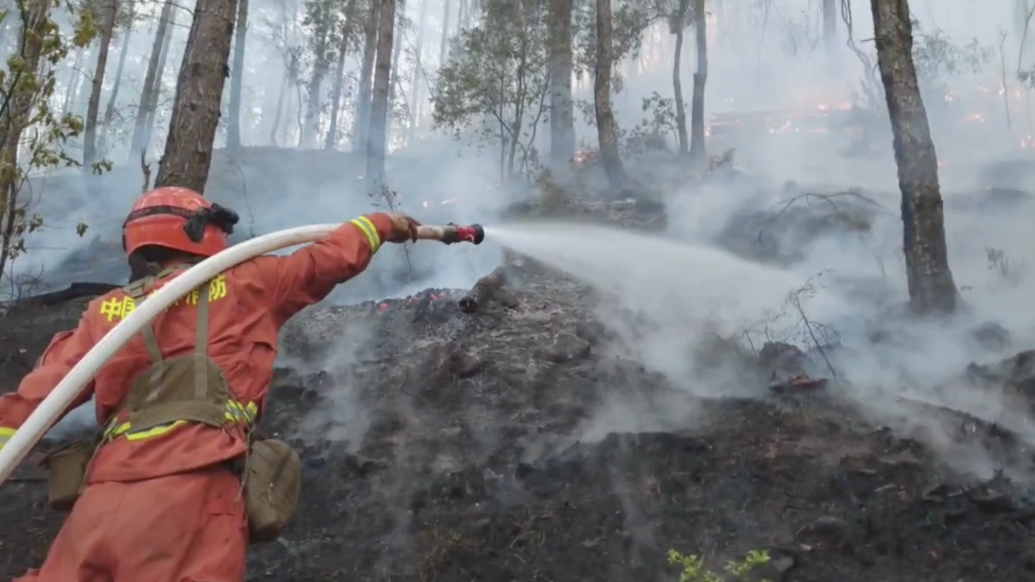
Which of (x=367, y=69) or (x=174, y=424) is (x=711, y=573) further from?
(x=367, y=69)

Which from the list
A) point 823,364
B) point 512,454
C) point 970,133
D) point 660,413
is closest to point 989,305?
point 823,364

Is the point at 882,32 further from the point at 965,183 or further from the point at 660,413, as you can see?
the point at 965,183

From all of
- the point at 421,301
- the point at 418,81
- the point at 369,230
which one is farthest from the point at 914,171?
the point at 418,81

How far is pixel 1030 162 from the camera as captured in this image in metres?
18.0

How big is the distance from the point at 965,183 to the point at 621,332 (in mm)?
13029

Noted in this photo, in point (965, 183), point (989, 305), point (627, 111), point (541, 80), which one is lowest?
point (989, 305)

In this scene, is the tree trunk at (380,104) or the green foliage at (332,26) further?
the green foliage at (332,26)

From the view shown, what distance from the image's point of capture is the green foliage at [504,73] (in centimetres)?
1658

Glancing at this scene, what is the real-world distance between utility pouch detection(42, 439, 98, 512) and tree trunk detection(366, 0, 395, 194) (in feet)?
40.8

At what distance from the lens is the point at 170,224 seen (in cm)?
280

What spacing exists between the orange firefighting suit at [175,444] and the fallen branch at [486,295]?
4.65m

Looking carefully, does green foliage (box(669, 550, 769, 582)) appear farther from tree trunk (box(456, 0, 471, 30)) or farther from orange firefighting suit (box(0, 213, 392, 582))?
tree trunk (box(456, 0, 471, 30))

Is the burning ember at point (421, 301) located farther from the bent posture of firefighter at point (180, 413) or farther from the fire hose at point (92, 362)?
the fire hose at point (92, 362)

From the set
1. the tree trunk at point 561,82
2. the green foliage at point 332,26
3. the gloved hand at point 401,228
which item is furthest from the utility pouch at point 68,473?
the green foliage at point 332,26
